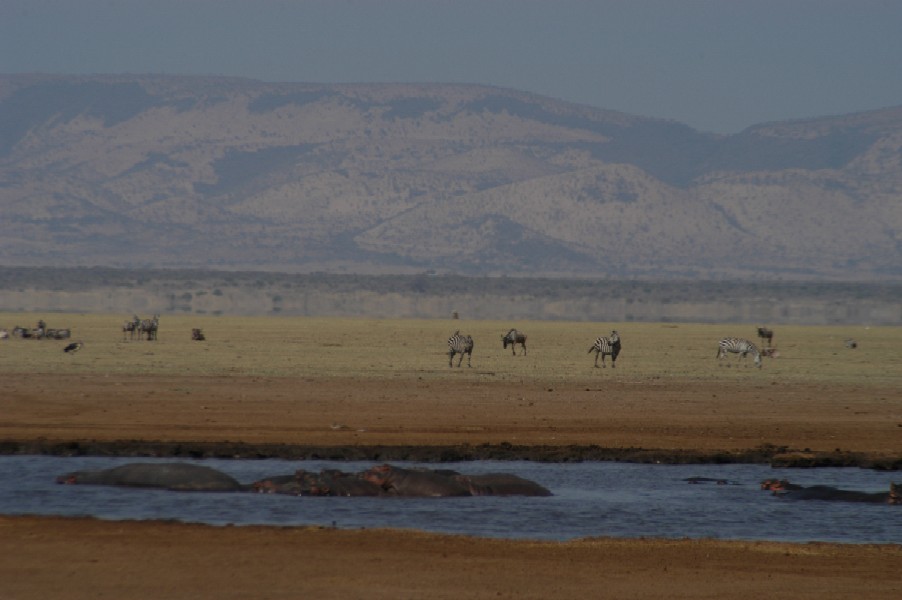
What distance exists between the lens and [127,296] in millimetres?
133875

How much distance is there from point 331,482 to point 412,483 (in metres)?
1.11

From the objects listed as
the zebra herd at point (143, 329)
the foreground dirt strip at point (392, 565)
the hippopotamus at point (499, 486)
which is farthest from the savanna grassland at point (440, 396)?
the foreground dirt strip at point (392, 565)

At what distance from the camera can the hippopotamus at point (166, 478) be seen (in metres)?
20.8

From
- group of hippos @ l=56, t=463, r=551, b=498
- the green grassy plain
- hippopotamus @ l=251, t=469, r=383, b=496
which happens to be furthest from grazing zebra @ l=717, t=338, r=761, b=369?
hippopotamus @ l=251, t=469, r=383, b=496

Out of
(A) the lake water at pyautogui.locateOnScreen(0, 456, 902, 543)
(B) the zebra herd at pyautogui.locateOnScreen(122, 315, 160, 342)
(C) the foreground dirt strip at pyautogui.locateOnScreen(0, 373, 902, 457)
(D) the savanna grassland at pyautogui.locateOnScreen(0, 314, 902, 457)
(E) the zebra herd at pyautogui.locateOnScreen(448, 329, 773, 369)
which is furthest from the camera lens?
(B) the zebra herd at pyautogui.locateOnScreen(122, 315, 160, 342)

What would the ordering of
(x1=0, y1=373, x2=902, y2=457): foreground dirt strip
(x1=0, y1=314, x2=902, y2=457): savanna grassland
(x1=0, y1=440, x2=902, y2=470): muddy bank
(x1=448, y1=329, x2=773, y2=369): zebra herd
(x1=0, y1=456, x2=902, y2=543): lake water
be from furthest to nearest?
(x1=448, y1=329, x2=773, y2=369): zebra herd → (x1=0, y1=314, x2=902, y2=457): savanna grassland → (x1=0, y1=373, x2=902, y2=457): foreground dirt strip → (x1=0, y1=440, x2=902, y2=470): muddy bank → (x1=0, y1=456, x2=902, y2=543): lake water

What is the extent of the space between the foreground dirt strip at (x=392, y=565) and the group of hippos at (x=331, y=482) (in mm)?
A: 2557

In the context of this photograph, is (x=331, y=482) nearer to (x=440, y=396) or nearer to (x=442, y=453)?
(x=442, y=453)

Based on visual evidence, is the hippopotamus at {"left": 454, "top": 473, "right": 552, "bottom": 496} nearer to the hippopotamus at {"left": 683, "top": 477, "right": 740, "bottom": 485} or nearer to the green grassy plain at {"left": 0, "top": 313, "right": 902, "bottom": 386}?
the hippopotamus at {"left": 683, "top": 477, "right": 740, "bottom": 485}

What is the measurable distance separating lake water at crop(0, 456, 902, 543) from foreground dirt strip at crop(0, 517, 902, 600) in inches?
31.4

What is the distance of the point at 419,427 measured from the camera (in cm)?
2828

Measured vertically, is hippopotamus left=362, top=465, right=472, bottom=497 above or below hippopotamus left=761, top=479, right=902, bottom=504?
below

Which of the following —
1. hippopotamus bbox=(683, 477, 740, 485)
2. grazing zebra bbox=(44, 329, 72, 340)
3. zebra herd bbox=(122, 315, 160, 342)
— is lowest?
hippopotamus bbox=(683, 477, 740, 485)

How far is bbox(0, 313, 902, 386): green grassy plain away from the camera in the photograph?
41438 mm
